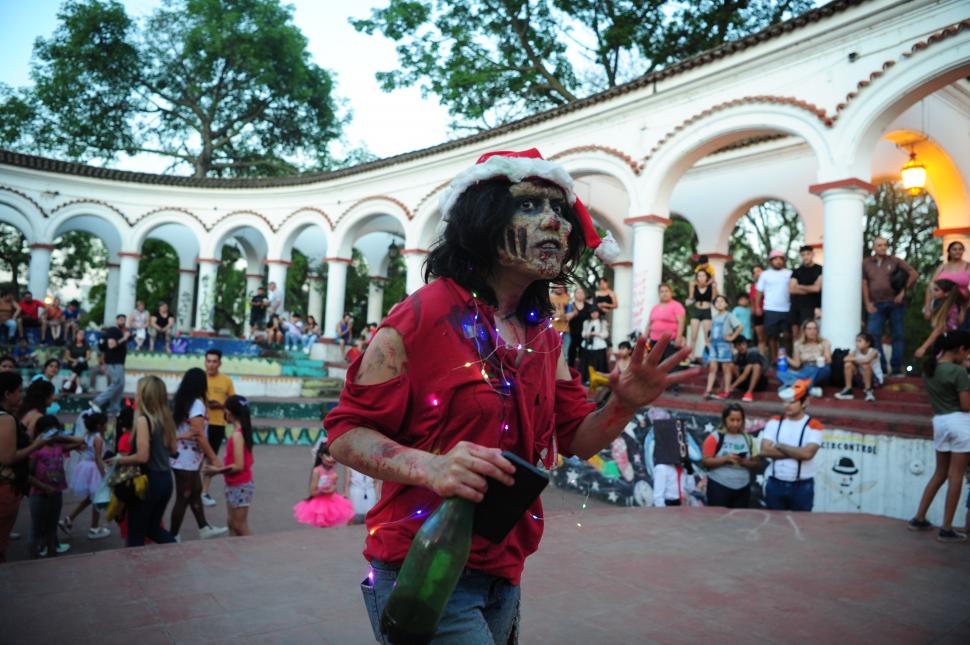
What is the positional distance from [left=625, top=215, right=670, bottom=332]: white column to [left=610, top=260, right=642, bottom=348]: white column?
3598 mm

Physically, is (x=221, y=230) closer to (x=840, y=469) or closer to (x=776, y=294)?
(x=776, y=294)

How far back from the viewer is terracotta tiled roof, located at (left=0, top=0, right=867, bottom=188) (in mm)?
10828

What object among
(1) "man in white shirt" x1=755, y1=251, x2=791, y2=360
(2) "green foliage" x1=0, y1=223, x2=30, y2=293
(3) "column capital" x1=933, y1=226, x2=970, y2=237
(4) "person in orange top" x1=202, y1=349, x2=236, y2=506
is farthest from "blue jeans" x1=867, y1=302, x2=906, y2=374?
(2) "green foliage" x1=0, y1=223, x2=30, y2=293

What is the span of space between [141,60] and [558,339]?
37215mm

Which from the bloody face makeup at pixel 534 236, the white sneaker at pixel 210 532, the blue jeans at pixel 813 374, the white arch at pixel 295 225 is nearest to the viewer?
the bloody face makeup at pixel 534 236

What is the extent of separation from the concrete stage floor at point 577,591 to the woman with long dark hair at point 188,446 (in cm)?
173

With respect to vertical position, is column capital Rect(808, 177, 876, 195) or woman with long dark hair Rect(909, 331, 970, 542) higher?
column capital Rect(808, 177, 876, 195)

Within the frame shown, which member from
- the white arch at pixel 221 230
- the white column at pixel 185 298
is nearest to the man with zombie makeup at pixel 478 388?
the white arch at pixel 221 230

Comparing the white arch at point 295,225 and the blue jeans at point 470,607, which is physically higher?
the white arch at point 295,225

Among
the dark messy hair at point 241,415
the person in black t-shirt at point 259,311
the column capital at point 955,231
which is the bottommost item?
the dark messy hair at point 241,415

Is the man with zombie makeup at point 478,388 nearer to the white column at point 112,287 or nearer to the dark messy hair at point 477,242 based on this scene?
the dark messy hair at point 477,242

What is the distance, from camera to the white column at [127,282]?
22.4 meters

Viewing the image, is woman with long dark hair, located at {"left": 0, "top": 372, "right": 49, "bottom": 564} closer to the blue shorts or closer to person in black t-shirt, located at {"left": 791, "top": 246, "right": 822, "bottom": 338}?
the blue shorts

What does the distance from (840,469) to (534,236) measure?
7.02 meters
